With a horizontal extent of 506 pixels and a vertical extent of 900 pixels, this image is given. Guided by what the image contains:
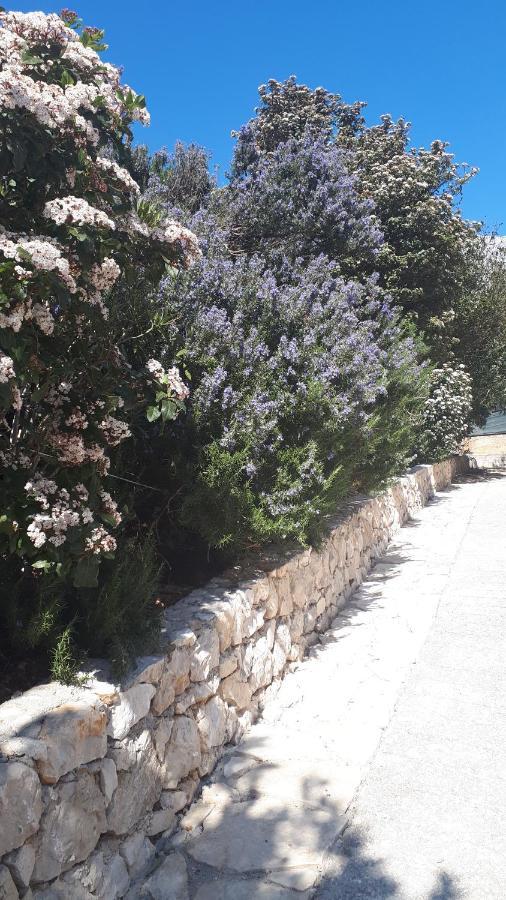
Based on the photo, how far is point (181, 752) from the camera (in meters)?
3.38

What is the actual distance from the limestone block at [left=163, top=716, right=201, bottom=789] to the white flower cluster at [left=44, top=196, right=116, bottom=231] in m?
2.29

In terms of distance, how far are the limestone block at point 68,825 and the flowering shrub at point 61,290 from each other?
2.51 ft

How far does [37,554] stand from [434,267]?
35.8 ft

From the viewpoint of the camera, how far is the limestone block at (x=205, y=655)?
11.7 feet

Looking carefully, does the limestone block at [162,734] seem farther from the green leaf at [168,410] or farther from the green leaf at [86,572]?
the green leaf at [168,410]

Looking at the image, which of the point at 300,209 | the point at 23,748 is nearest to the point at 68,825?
the point at 23,748

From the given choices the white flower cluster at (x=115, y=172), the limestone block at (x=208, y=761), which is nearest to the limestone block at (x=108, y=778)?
the limestone block at (x=208, y=761)

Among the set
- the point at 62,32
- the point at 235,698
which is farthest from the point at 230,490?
the point at 62,32

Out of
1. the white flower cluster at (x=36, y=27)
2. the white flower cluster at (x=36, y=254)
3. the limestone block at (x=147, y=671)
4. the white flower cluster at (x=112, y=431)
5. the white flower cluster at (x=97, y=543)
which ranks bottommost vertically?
the limestone block at (x=147, y=671)

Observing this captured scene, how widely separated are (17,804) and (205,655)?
4.88 feet

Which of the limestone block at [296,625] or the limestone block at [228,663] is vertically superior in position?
the limestone block at [228,663]

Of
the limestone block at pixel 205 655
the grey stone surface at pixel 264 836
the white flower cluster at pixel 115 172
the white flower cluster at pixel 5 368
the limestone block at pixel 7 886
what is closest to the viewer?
the limestone block at pixel 7 886

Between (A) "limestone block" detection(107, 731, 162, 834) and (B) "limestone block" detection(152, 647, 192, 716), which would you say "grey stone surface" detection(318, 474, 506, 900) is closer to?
(A) "limestone block" detection(107, 731, 162, 834)

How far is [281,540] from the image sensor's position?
4836 millimetres
